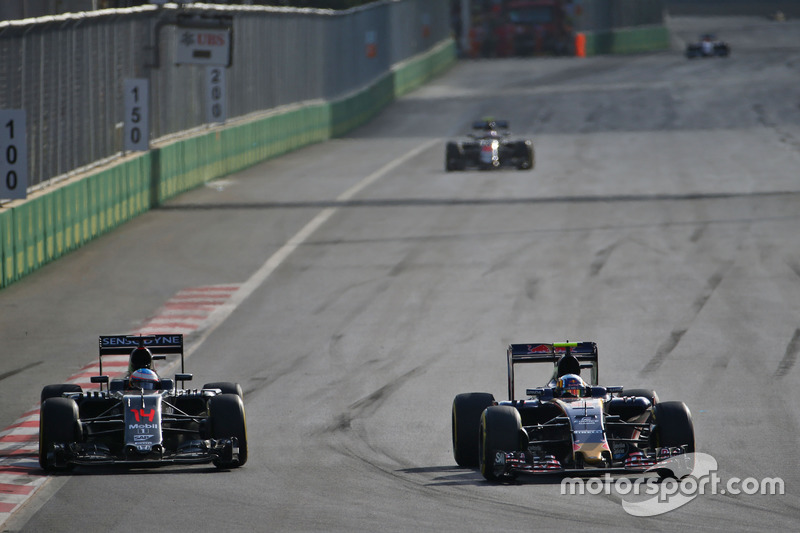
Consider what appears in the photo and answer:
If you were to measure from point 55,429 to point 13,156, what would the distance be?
10.4 m

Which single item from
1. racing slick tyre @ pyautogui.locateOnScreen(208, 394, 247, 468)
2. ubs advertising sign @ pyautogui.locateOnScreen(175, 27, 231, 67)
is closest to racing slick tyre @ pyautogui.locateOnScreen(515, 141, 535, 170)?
ubs advertising sign @ pyautogui.locateOnScreen(175, 27, 231, 67)

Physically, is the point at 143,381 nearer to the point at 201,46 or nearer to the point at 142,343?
the point at 142,343

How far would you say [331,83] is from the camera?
53.5m

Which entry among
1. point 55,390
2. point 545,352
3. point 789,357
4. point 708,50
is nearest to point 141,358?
point 55,390

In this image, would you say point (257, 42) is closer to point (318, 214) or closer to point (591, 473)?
point (318, 214)

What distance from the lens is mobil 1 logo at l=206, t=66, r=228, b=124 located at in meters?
38.1

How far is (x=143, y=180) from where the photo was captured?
104 feet

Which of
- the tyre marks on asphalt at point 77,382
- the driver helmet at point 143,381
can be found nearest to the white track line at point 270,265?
the tyre marks on asphalt at point 77,382

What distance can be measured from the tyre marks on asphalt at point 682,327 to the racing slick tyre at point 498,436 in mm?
5569

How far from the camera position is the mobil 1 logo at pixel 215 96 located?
3809 centimetres

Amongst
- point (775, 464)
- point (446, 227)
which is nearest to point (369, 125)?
point (446, 227)

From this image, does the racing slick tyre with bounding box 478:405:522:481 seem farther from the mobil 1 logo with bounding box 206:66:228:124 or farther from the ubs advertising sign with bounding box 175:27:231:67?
the mobil 1 logo with bounding box 206:66:228:124

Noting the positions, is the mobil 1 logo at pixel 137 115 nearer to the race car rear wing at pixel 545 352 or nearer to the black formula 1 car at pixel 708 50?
the race car rear wing at pixel 545 352

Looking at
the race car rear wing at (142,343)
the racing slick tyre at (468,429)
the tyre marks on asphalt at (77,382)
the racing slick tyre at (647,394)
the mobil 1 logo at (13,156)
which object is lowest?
the tyre marks on asphalt at (77,382)
